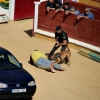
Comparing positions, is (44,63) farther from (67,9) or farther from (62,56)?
(67,9)

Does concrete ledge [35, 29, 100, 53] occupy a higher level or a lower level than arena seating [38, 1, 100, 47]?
lower

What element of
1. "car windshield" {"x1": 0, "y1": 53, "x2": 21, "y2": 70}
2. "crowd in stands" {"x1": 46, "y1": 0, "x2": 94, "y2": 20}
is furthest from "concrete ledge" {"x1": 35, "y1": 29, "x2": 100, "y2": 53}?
"car windshield" {"x1": 0, "y1": 53, "x2": 21, "y2": 70}

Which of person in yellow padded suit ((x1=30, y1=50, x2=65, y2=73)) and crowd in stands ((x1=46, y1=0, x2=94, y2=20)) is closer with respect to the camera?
person in yellow padded suit ((x1=30, y1=50, x2=65, y2=73))

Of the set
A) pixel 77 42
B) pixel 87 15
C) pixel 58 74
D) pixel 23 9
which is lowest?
pixel 58 74

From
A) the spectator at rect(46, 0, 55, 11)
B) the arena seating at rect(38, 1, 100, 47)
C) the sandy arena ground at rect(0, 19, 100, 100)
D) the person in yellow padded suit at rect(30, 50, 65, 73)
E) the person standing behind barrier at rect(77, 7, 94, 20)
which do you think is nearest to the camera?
the sandy arena ground at rect(0, 19, 100, 100)

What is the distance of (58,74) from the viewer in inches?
545

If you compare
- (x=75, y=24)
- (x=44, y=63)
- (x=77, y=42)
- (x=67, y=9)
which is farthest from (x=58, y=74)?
(x=67, y=9)

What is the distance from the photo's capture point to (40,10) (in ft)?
60.2

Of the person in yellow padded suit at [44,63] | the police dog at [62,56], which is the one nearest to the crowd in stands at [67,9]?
the police dog at [62,56]

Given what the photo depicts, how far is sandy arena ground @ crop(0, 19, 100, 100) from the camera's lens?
12.3 m

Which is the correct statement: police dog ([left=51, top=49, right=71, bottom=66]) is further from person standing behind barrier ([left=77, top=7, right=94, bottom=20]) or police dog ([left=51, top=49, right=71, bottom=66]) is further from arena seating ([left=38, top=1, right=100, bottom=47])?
person standing behind barrier ([left=77, top=7, right=94, bottom=20])

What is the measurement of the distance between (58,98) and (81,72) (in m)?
2.74

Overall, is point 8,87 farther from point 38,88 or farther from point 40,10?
point 40,10

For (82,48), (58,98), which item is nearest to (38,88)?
(58,98)
